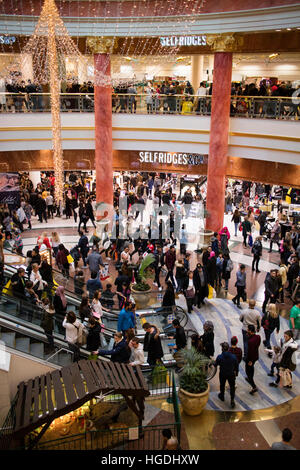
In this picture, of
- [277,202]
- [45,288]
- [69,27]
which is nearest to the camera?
[45,288]

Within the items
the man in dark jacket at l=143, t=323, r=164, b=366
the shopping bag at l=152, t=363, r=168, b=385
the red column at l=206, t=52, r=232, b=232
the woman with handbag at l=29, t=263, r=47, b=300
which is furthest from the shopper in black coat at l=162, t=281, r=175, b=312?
the red column at l=206, t=52, r=232, b=232

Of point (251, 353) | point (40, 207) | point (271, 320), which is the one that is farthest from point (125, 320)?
point (40, 207)

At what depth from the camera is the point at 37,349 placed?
8188 mm

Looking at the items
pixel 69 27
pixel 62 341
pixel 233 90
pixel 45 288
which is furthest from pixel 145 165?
pixel 62 341

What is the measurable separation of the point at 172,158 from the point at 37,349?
1179 cm

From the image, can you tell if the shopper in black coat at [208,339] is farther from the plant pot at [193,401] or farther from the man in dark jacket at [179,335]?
the plant pot at [193,401]

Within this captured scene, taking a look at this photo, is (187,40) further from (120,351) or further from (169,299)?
(120,351)

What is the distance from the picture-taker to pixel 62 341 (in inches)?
335

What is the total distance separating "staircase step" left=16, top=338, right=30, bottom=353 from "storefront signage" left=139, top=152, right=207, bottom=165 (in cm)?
1151

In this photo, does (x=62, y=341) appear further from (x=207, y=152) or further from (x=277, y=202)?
(x=277, y=202)

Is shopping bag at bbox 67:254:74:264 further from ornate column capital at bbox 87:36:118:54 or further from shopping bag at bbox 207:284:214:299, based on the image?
ornate column capital at bbox 87:36:118:54

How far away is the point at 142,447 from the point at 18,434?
196 centimetres

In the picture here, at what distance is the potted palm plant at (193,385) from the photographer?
777 cm

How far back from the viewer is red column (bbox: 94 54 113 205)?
1628cm
